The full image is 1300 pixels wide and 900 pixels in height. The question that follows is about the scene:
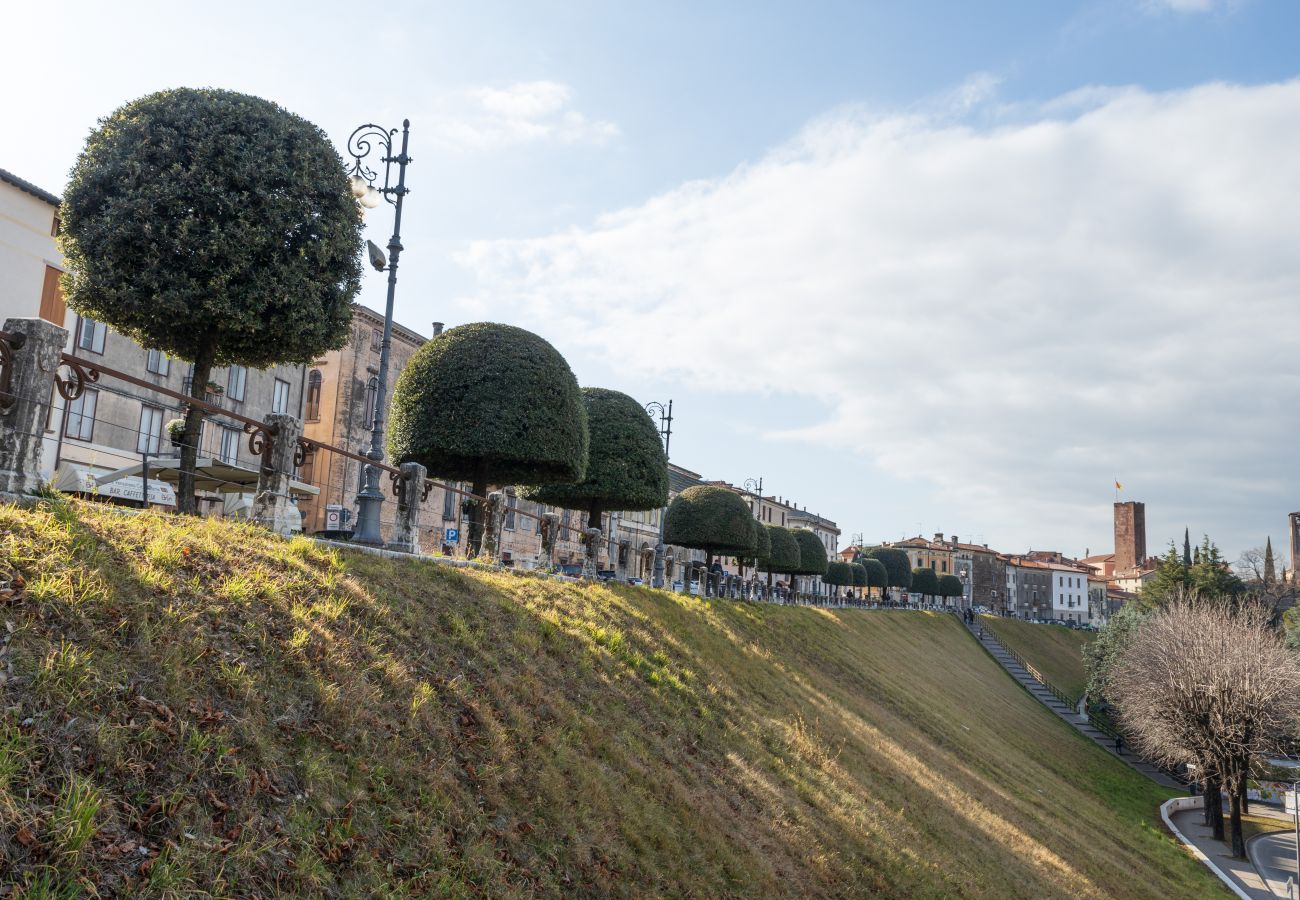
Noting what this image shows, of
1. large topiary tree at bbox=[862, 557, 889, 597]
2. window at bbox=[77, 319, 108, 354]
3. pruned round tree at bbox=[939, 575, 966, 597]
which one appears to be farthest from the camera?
pruned round tree at bbox=[939, 575, 966, 597]

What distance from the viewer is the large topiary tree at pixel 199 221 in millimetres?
12164

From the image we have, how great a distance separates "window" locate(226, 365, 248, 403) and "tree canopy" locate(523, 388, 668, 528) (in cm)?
1688

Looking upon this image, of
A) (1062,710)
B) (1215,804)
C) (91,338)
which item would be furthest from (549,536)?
(1062,710)

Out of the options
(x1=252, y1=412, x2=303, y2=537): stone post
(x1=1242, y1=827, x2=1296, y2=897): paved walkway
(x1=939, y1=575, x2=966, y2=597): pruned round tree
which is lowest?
(x1=1242, y1=827, x2=1296, y2=897): paved walkway

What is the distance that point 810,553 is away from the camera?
55469mm

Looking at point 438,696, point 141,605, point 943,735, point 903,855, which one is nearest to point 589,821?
point 438,696

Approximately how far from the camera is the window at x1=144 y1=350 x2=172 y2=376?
31.6m

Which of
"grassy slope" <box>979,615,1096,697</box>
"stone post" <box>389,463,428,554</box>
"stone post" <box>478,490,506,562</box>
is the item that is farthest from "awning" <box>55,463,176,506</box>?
"grassy slope" <box>979,615,1096,697</box>

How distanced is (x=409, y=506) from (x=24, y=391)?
22.2 ft

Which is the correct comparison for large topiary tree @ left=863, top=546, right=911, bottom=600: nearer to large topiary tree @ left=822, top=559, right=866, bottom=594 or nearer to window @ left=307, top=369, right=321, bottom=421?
large topiary tree @ left=822, top=559, right=866, bottom=594

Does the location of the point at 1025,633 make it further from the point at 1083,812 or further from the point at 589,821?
the point at 589,821

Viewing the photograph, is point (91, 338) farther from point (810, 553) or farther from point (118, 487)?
point (810, 553)

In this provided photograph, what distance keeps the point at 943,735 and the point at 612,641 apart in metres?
15.1

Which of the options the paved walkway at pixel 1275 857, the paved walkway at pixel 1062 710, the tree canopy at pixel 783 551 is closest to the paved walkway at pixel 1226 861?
the paved walkway at pixel 1275 857
